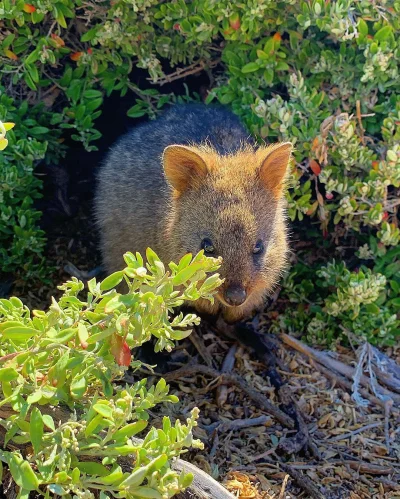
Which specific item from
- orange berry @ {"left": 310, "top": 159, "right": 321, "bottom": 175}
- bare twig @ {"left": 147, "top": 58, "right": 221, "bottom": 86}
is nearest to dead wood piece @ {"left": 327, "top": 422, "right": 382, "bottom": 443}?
orange berry @ {"left": 310, "top": 159, "right": 321, "bottom": 175}

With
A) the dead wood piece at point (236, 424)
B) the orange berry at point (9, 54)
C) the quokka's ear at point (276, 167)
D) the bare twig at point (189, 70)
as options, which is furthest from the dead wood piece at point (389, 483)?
the orange berry at point (9, 54)

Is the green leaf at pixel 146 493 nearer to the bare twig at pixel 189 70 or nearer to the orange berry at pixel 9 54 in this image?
the orange berry at pixel 9 54

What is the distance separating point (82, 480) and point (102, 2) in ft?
11.0

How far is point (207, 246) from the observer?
137 inches

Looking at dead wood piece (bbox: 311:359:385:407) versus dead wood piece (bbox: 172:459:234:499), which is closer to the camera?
dead wood piece (bbox: 172:459:234:499)

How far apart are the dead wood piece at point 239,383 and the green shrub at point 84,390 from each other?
166 centimetres

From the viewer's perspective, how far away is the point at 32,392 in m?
2.05

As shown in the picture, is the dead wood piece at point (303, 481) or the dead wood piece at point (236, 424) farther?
the dead wood piece at point (236, 424)

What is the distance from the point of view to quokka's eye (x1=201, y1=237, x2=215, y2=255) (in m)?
3.44

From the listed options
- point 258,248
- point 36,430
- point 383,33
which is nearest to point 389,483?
point 258,248

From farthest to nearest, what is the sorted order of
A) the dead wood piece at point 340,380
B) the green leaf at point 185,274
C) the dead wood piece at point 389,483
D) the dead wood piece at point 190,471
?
the dead wood piece at point 340,380, the dead wood piece at point 389,483, the dead wood piece at point 190,471, the green leaf at point 185,274

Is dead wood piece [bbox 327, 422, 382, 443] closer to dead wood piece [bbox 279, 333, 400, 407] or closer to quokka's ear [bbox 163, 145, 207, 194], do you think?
dead wood piece [bbox 279, 333, 400, 407]

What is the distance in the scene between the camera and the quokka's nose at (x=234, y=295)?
325 cm

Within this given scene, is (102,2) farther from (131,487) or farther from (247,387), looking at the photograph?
(131,487)
